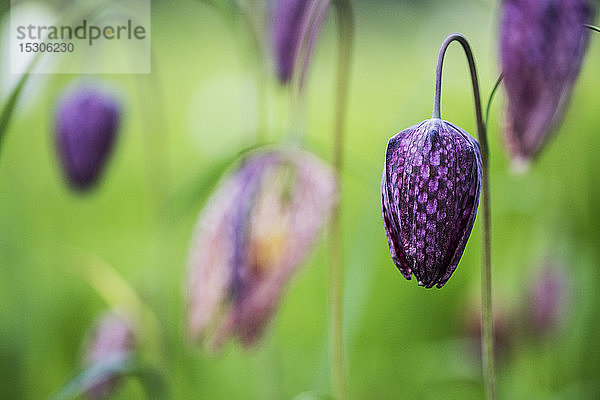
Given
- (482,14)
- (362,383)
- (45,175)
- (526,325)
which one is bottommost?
(362,383)

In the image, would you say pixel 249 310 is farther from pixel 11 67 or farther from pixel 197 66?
pixel 197 66

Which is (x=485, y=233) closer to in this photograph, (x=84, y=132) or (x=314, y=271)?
(x=84, y=132)

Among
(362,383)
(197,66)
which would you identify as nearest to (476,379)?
(362,383)

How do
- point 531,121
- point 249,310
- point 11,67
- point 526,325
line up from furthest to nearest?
point 526,325, point 11,67, point 249,310, point 531,121

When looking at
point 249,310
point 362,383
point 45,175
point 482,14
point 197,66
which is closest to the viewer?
point 249,310

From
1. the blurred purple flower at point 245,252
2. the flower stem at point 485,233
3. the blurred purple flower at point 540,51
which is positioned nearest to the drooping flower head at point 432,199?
the flower stem at point 485,233

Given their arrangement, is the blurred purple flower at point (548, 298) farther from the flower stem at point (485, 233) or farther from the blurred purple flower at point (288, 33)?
the flower stem at point (485, 233)
